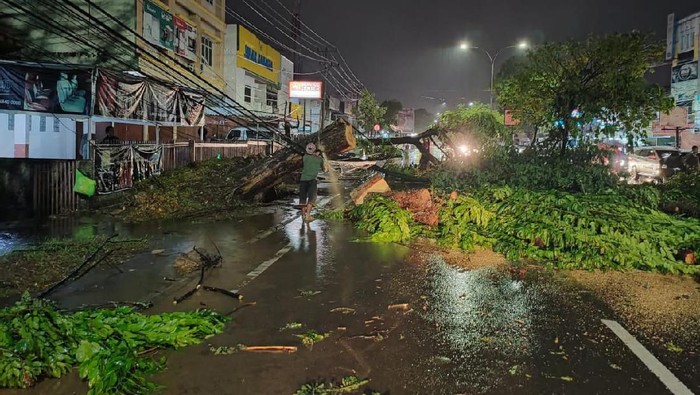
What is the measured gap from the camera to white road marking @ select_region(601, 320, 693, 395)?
3.92 m

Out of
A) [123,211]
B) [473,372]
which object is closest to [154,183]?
[123,211]

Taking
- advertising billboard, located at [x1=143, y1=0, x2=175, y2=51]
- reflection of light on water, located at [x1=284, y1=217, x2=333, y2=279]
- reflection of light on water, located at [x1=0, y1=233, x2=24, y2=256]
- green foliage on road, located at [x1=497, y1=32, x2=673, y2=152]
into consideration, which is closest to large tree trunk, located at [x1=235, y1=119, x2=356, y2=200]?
reflection of light on water, located at [x1=284, y1=217, x2=333, y2=279]

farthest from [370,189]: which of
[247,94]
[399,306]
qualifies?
[247,94]

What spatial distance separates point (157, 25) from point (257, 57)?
52.6ft

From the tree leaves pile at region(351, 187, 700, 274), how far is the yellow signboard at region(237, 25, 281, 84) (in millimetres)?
30900

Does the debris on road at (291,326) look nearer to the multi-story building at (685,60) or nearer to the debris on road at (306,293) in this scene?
the debris on road at (306,293)

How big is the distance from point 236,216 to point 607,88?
9.59 meters

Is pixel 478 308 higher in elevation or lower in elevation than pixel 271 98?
lower

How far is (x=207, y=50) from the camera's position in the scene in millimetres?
34031

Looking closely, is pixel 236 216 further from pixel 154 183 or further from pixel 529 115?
pixel 529 115

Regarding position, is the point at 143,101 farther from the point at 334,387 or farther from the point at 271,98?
the point at 271,98

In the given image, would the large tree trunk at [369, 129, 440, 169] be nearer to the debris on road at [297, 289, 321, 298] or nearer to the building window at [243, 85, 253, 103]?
the debris on road at [297, 289, 321, 298]

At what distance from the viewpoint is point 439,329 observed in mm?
5145

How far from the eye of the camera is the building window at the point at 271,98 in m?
45.7
